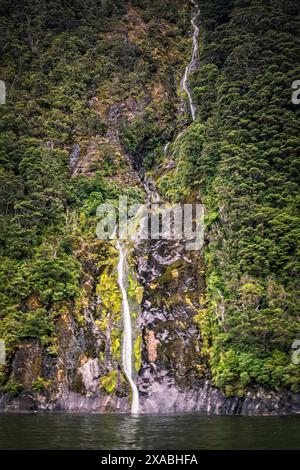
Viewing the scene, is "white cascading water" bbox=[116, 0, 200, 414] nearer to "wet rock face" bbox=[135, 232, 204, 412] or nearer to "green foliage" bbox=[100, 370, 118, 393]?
"wet rock face" bbox=[135, 232, 204, 412]

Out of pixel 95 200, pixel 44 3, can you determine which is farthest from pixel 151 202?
pixel 44 3

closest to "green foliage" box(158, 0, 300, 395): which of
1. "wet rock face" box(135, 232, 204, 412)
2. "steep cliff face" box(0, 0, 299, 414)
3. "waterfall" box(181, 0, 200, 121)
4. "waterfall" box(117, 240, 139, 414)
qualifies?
"steep cliff face" box(0, 0, 299, 414)

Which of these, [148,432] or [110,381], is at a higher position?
[148,432]

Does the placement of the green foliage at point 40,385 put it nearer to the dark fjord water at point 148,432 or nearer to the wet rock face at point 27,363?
the wet rock face at point 27,363

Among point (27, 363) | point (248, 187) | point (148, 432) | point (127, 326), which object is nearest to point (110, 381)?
point (127, 326)

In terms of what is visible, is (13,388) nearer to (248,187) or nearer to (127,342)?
(127,342)
